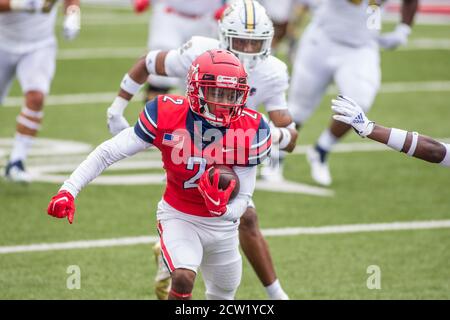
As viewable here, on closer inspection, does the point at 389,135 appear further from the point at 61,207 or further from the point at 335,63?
the point at 335,63

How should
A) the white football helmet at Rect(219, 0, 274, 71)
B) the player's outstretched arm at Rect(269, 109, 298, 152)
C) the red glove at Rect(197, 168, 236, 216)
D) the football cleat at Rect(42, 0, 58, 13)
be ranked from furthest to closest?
1. the football cleat at Rect(42, 0, 58, 13)
2. the white football helmet at Rect(219, 0, 274, 71)
3. the player's outstretched arm at Rect(269, 109, 298, 152)
4. the red glove at Rect(197, 168, 236, 216)

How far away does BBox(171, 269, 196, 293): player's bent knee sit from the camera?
191 inches

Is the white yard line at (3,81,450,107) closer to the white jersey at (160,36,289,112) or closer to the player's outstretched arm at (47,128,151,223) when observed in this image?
the white jersey at (160,36,289,112)

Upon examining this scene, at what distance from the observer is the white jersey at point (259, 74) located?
19.7 ft

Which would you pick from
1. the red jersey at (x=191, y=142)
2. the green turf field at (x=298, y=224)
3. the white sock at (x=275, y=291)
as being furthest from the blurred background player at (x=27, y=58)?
the red jersey at (x=191, y=142)

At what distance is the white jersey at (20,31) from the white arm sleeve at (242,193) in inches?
149

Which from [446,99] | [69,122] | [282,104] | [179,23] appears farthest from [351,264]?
[446,99]

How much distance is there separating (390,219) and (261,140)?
294 centimetres

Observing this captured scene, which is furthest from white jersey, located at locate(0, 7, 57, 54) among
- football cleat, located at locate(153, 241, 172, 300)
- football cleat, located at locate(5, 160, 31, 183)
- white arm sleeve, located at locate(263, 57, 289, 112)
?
football cleat, located at locate(153, 241, 172, 300)

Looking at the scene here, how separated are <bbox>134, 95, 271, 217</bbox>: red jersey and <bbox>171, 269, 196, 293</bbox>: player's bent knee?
36 centimetres

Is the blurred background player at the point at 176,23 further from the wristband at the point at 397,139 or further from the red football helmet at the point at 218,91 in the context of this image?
the wristband at the point at 397,139

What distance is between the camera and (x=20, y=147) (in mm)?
8266

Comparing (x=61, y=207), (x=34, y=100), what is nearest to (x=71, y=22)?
(x=34, y=100)

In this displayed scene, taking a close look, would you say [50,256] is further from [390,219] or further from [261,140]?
[390,219]
